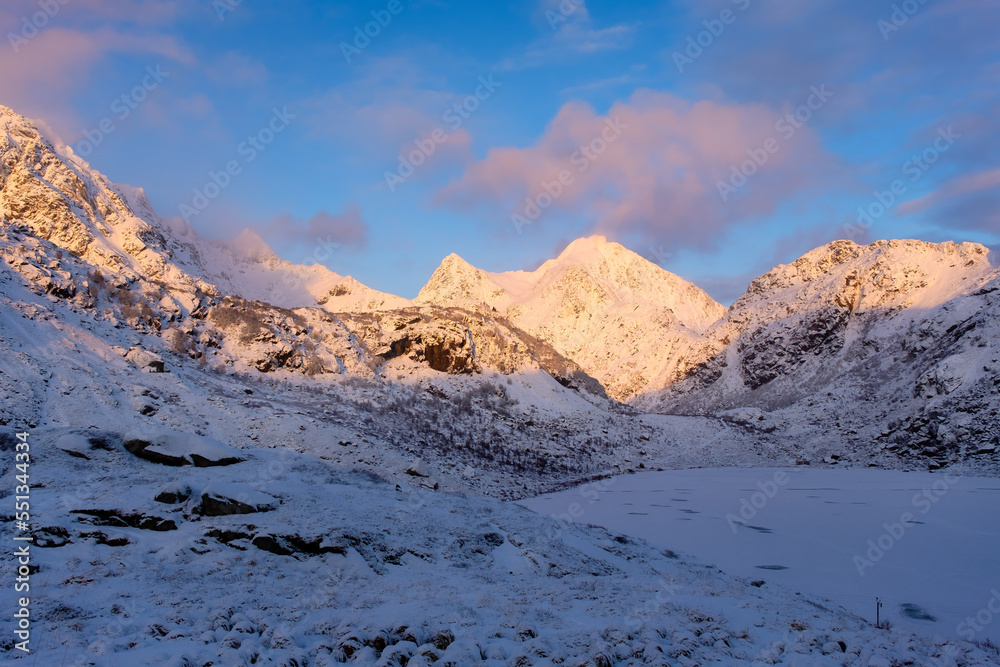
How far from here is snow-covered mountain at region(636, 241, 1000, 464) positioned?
157 feet

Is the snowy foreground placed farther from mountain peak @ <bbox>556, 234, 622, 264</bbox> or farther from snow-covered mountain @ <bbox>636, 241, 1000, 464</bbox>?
mountain peak @ <bbox>556, 234, 622, 264</bbox>

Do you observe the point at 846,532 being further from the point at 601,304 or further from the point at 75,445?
the point at 601,304

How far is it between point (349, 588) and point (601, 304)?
136m

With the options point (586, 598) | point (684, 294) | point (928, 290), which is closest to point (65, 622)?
point (586, 598)

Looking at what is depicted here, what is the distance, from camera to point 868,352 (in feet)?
243

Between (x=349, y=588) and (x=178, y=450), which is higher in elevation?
(x=178, y=450)

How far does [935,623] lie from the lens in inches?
431

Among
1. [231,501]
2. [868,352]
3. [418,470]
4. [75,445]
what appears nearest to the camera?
[231,501]

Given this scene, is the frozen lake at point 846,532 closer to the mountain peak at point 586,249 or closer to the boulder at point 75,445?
the boulder at point 75,445

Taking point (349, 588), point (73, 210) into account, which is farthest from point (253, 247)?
point (349, 588)

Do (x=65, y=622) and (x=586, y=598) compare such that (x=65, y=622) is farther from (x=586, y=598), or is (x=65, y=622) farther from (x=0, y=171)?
(x=0, y=171)

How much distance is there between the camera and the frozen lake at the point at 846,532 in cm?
1266

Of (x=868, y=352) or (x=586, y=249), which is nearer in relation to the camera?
(x=868, y=352)

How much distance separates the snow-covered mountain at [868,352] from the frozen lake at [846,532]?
12.2m
